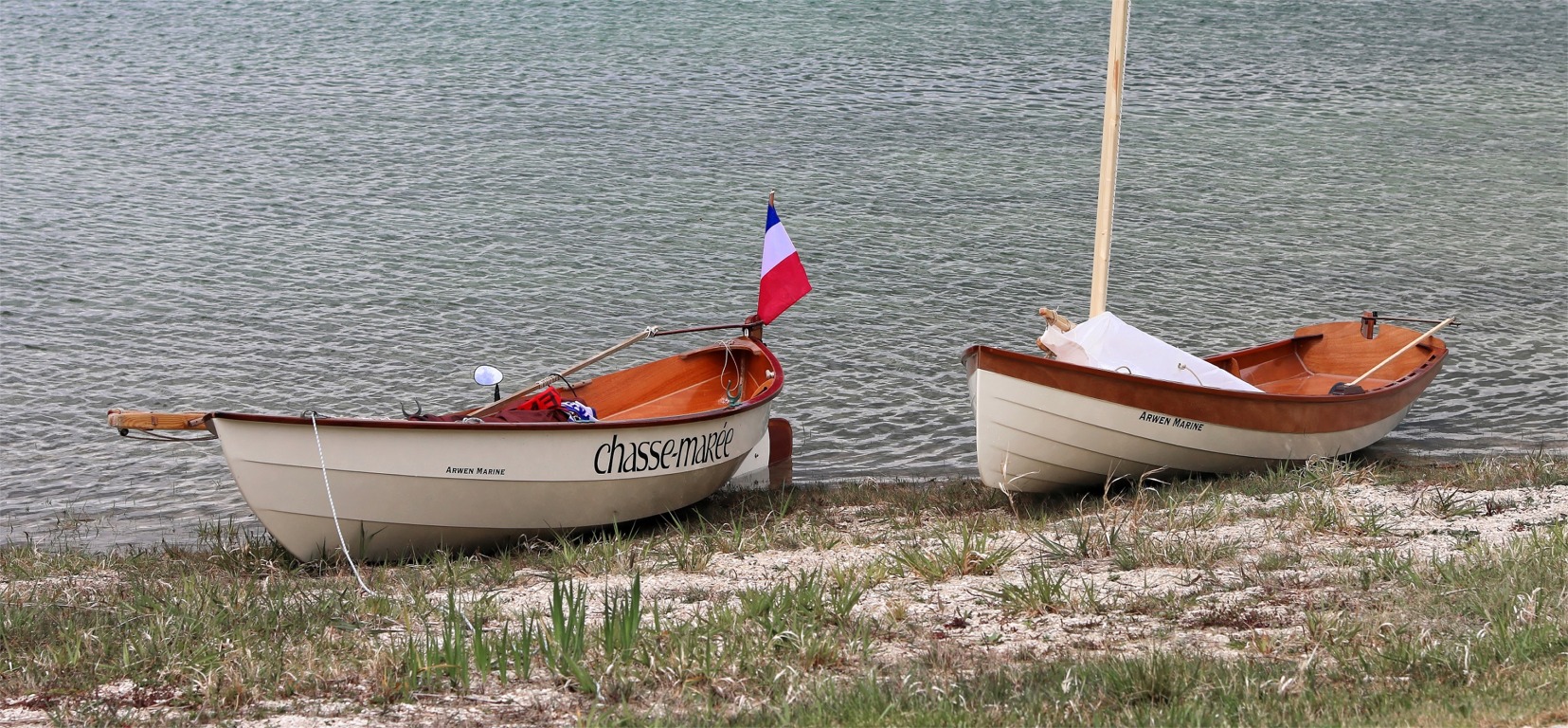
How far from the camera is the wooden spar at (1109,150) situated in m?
11.9

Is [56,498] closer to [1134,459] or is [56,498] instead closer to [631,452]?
[631,452]

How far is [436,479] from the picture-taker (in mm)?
9391

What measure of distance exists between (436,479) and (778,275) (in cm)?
414

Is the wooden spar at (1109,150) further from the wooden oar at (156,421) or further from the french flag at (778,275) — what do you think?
the wooden oar at (156,421)

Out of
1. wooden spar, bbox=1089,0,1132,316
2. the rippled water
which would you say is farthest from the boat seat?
wooden spar, bbox=1089,0,1132,316

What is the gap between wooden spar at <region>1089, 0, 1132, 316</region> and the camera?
11867 millimetres

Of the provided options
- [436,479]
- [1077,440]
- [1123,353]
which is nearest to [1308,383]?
[1123,353]

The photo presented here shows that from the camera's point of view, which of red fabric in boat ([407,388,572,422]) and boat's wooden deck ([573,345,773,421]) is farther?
boat's wooden deck ([573,345,773,421])

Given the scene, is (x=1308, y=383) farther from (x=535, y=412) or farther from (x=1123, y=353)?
(x=535, y=412)

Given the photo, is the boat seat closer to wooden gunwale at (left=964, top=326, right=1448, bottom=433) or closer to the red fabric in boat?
wooden gunwale at (left=964, top=326, right=1448, bottom=433)

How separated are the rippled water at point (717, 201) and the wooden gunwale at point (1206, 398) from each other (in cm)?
177

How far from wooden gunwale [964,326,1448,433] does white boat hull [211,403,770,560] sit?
2562 millimetres

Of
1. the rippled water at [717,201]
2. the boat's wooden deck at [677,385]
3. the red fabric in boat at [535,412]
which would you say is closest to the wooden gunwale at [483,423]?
the red fabric in boat at [535,412]

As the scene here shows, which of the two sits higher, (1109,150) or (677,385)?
(1109,150)
